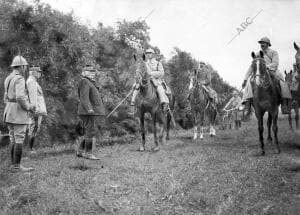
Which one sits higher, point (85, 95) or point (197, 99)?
point (197, 99)

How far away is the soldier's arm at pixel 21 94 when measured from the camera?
9703mm

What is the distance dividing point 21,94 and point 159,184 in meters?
4.17

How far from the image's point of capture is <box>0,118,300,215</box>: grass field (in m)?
7.51

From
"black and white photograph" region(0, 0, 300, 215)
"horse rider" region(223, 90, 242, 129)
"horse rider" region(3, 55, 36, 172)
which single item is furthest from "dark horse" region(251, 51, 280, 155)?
"horse rider" region(223, 90, 242, 129)

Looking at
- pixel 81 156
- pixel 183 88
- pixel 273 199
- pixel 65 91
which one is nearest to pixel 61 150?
pixel 81 156

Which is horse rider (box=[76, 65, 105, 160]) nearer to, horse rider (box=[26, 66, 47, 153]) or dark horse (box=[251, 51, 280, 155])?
horse rider (box=[26, 66, 47, 153])

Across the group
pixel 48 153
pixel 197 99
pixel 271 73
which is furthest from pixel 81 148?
pixel 197 99

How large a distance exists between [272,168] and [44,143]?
15945mm

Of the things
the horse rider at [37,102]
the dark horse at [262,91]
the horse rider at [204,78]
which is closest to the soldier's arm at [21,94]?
the horse rider at [37,102]

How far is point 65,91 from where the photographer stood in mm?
25469

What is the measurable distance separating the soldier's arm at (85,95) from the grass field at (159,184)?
1.69 m

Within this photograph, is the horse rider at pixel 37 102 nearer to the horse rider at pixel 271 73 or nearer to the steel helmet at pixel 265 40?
the horse rider at pixel 271 73

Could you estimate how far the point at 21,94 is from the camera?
31.9 feet

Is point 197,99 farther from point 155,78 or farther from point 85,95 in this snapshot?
point 85,95
